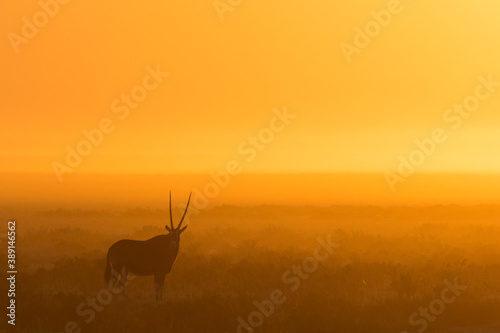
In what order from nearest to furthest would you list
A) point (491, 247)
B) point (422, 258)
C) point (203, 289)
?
point (203, 289)
point (422, 258)
point (491, 247)

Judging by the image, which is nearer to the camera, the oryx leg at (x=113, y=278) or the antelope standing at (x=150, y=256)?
the antelope standing at (x=150, y=256)

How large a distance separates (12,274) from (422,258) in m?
13.3

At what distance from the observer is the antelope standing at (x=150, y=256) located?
59.2 feet

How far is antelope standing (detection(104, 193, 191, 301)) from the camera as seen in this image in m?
18.0

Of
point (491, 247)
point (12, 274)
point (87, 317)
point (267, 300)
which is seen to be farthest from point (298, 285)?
point (491, 247)

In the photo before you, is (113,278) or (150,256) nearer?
(150,256)

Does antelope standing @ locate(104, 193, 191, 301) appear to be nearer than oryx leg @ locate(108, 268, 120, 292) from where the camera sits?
Yes

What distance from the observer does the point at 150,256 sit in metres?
18.2

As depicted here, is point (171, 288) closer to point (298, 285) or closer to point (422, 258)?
point (298, 285)

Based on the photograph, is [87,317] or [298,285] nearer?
[87,317]

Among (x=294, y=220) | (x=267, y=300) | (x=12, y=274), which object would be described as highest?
(x=294, y=220)

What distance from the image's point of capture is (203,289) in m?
20.3

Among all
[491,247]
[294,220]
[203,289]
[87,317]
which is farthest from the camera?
[294,220]

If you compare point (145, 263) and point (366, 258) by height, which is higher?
point (366, 258)
